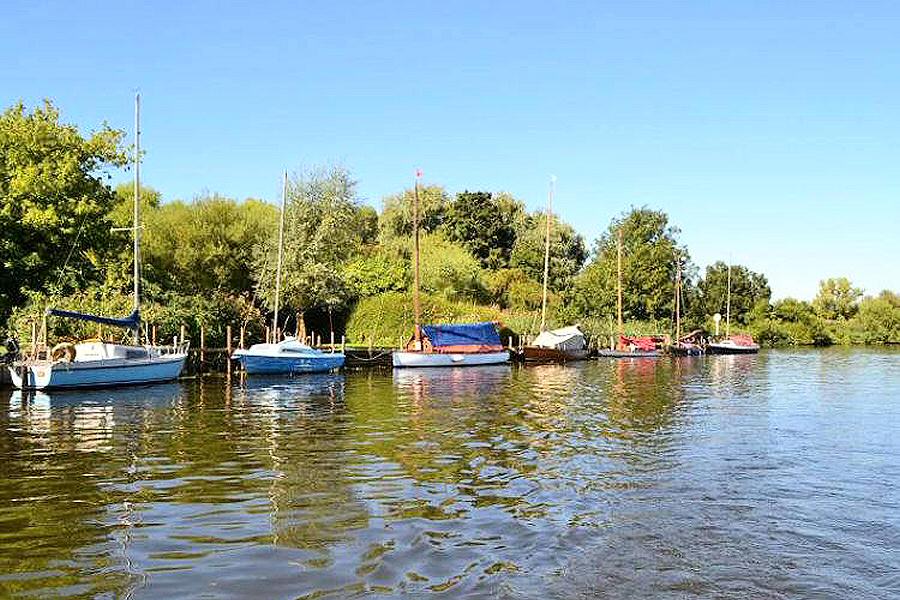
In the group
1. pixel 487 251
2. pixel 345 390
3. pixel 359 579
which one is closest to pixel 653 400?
pixel 345 390

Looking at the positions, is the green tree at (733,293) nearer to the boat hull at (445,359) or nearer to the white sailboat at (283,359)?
the boat hull at (445,359)

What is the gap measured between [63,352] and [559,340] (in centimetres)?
3469

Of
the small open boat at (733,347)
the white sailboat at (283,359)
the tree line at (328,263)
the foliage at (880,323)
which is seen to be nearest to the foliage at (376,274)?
the tree line at (328,263)

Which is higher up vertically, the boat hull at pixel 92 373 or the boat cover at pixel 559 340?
the boat cover at pixel 559 340

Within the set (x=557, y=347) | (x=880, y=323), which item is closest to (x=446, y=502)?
(x=557, y=347)

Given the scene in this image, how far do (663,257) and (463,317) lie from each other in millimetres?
33636

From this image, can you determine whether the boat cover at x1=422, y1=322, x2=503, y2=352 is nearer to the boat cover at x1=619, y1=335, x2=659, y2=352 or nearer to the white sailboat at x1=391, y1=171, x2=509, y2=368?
the white sailboat at x1=391, y1=171, x2=509, y2=368

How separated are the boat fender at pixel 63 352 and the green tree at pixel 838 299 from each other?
336 ft

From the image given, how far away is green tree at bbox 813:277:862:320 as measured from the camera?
111 meters

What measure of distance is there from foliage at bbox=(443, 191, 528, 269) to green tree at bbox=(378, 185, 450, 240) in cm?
334

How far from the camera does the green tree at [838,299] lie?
111m

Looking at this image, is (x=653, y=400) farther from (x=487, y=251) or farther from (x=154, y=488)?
(x=487, y=251)

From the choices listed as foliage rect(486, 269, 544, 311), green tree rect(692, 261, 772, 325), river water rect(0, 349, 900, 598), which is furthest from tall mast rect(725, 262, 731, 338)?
river water rect(0, 349, 900, 598)

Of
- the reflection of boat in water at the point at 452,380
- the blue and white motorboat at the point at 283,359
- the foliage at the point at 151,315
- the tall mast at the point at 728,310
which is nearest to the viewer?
the reflection of boat in water at the point at 452,380
